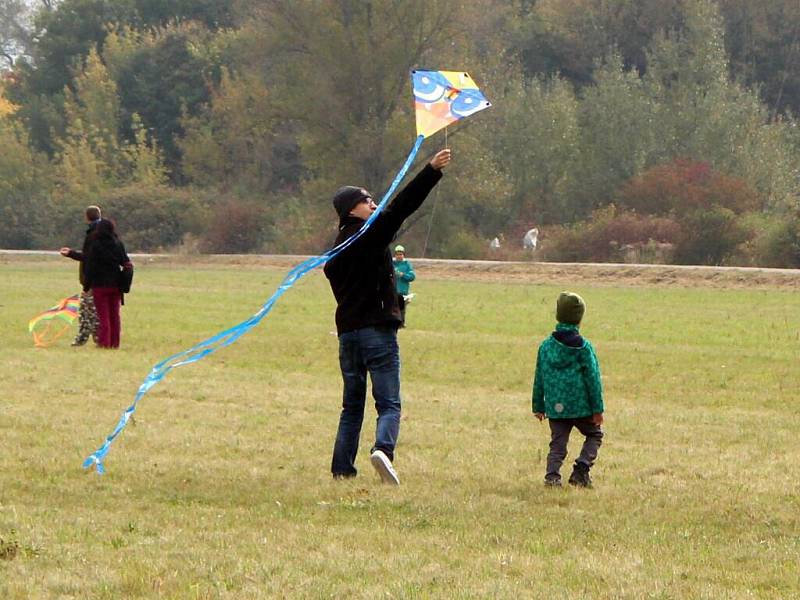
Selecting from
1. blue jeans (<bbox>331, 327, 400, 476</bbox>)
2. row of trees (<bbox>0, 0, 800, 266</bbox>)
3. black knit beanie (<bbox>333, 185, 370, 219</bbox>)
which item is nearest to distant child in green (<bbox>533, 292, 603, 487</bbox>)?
blue jeans (<bbox>331, 327, 400, 476</bbox>)

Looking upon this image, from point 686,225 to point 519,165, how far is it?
588 inches

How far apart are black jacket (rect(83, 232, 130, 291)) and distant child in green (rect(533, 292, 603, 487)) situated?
1095 centimetres

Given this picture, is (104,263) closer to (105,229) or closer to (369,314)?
(105,229)

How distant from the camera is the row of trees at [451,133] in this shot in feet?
161

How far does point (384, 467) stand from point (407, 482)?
43 cm

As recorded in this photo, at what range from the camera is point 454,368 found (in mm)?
17984

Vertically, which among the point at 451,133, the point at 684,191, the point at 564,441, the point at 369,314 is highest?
the point at 451,133

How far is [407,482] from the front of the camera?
30.0 ft

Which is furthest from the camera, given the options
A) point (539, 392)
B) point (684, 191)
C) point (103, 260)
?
point (684, 191)

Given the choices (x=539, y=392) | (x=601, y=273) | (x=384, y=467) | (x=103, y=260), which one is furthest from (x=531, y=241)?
(x=384, y=467)

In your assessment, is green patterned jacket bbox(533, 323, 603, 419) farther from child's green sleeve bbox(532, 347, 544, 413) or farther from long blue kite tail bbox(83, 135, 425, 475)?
long blue kite tail bbox(83, 135, 425, 475)

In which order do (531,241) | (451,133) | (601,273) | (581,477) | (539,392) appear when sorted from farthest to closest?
(451,133)
(531,241)
(601,273)
(539,392)
(581,477)

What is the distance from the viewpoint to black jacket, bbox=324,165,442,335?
342 inches

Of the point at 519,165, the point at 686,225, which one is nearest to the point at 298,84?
the point at 519,165
